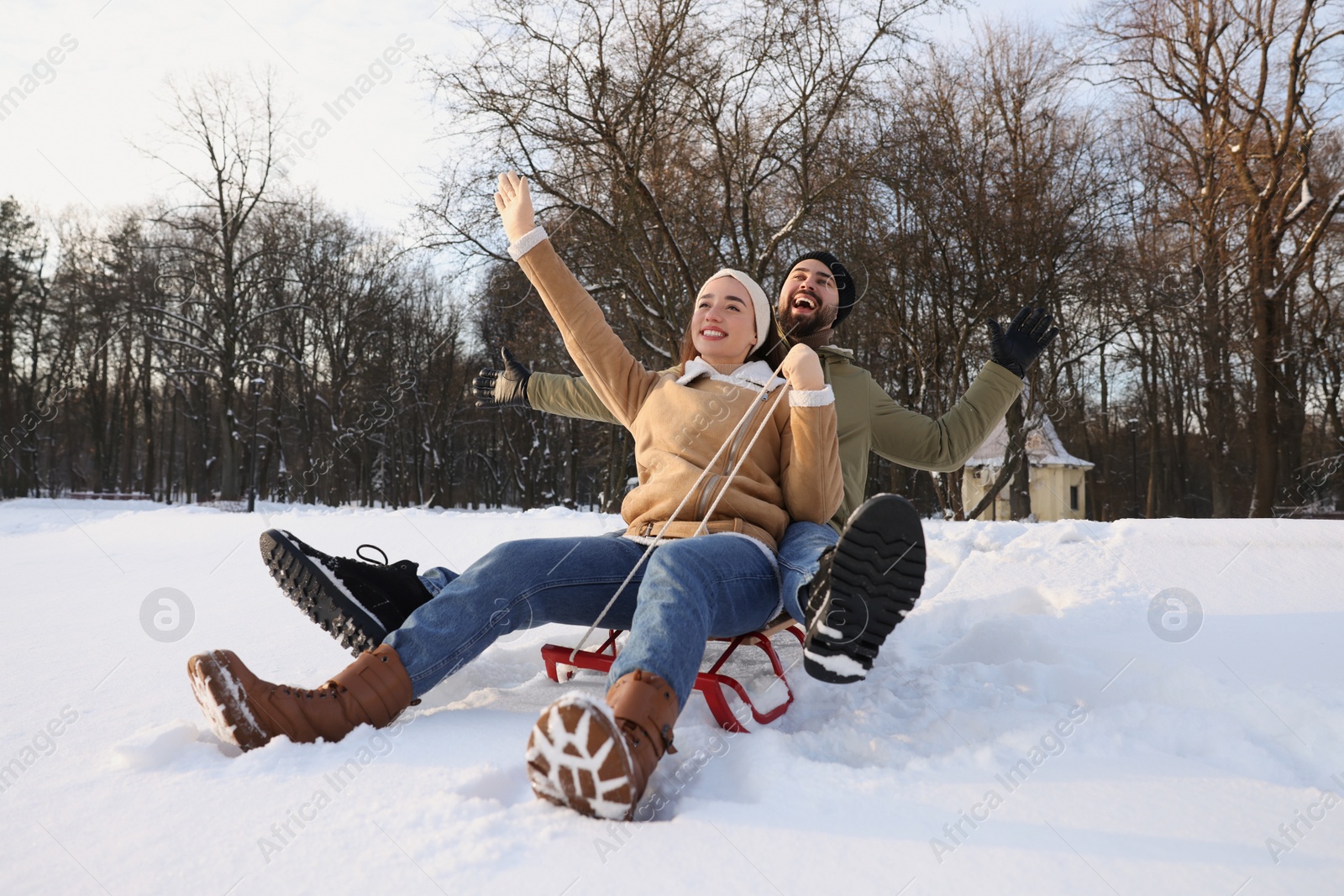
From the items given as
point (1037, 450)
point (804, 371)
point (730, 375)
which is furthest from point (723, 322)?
point (1037, 450)

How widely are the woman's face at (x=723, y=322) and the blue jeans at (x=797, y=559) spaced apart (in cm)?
67

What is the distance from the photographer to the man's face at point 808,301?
358cm

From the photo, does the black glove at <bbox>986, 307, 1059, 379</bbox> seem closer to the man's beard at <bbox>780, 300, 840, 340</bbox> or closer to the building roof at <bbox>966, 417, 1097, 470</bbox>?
the man's beard at <bbox>780, 300, 840, 340</bbox>

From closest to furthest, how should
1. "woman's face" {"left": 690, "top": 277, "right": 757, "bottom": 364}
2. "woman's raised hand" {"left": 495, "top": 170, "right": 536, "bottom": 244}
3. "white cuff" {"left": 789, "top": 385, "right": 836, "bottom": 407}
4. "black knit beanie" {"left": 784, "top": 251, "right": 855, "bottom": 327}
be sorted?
"white cuff" {"left": 789, "top": 385, "right": 836, "bottom": 407}, "woman's raised hand" {"left": 495, "top": 170, "right": 536, "bottom": 244}, "woman's face" {"left": 690, "top": 277, "right": 757, "bottom": 364}, "black knit beanie" {"left": 784, "top": 251, "right": 855, "bottom": 327}

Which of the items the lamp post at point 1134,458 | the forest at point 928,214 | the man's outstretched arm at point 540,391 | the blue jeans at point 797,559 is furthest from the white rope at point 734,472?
the lamp post at point 1134,458

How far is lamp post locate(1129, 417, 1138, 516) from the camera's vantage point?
98.4ft

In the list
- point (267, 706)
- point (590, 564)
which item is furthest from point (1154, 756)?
point (267, 706)

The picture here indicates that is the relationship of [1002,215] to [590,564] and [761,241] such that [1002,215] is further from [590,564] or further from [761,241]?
[590,564]

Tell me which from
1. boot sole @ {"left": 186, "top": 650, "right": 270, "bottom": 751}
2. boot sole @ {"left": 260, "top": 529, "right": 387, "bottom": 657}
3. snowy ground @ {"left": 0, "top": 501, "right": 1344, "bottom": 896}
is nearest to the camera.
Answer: snowy ground @ {"left": 0, "top": 501, "right": 1344, "bottom": 896}

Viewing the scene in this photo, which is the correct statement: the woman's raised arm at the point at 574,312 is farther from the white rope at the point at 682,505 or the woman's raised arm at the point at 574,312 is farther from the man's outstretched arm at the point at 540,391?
the man's outstretched arm at the point at 540,391

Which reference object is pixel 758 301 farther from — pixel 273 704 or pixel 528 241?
pixel 273 704

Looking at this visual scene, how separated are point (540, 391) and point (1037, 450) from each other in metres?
18.1

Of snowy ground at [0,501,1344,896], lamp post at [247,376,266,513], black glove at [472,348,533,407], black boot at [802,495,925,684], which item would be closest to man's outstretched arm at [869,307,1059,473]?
snowy ground at [0,501,1344,896]

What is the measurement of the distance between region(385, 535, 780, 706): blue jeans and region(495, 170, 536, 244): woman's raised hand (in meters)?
1.04
